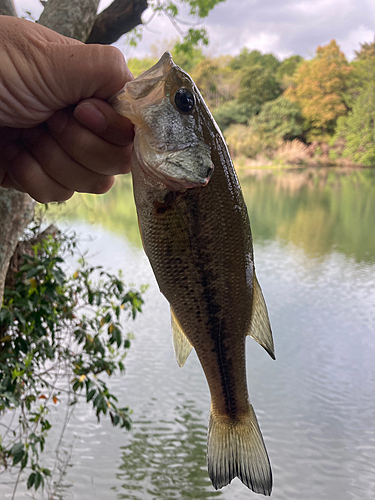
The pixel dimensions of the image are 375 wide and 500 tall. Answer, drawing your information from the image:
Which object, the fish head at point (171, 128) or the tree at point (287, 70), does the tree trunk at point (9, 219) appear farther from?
the tree at point (287, 70)

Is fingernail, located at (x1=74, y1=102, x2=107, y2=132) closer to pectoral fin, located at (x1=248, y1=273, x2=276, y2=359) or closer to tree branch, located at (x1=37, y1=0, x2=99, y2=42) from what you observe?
pectoral fin, located at (x1=248, y1=273, x2=276, y2=359)

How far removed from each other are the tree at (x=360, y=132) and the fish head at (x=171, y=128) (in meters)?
7.88

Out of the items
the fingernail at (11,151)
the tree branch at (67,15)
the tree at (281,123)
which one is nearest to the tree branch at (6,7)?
the tree branch at (67,15)

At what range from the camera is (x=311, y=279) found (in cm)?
432

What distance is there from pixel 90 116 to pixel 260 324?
1.34ft

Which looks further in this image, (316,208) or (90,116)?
(316,208)

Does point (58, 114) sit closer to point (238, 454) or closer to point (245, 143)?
point (238, 454)

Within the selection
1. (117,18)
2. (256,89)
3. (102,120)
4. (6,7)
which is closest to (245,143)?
(256,89)

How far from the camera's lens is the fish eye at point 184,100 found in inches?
21.9

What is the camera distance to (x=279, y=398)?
9.25 feet

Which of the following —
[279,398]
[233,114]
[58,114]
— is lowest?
[279,398]

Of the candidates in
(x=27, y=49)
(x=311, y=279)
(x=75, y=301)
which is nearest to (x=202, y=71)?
(x=311, y=279)

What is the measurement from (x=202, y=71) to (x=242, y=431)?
9197 millimetres

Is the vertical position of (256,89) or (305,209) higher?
(256,89)
